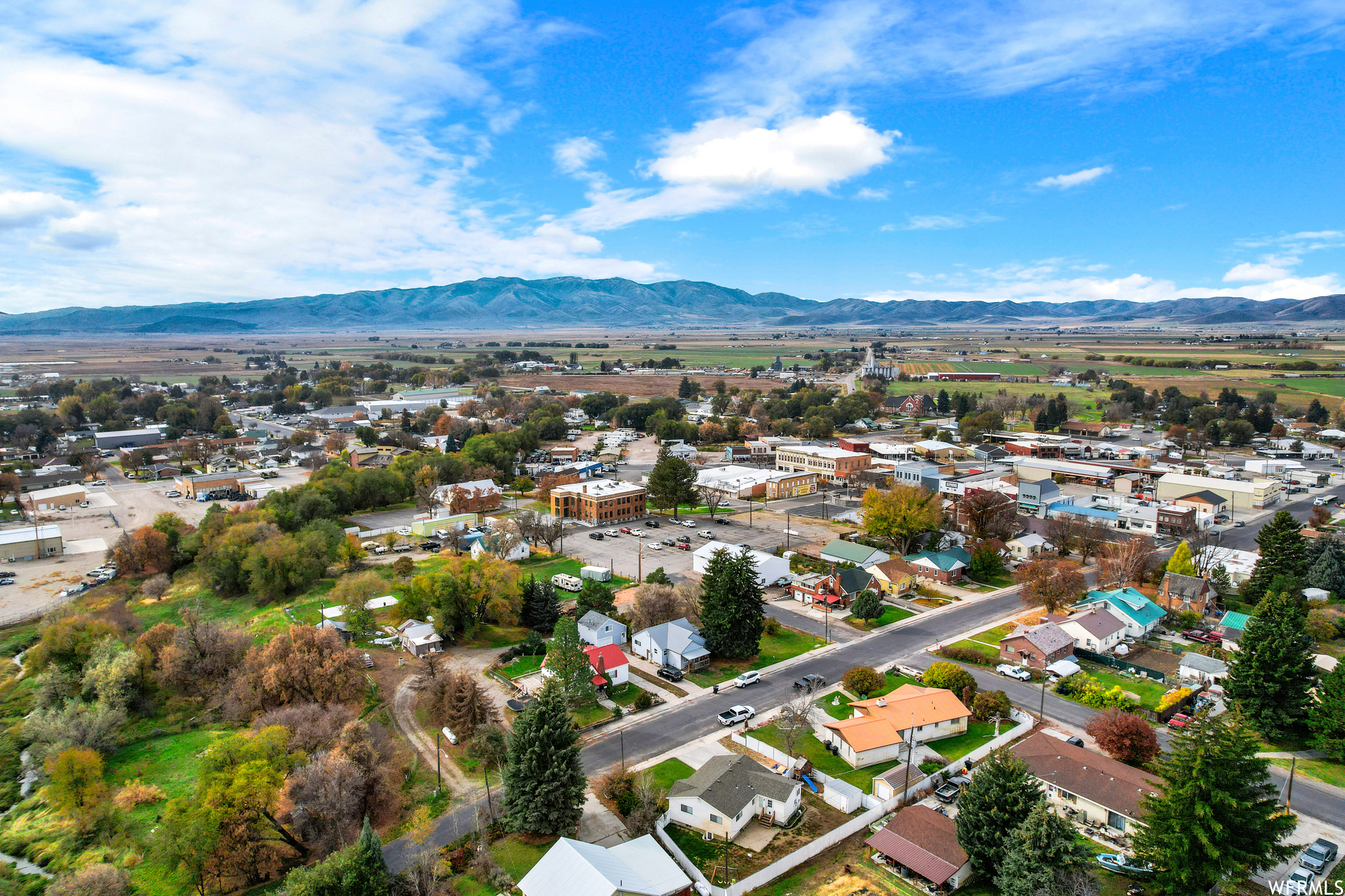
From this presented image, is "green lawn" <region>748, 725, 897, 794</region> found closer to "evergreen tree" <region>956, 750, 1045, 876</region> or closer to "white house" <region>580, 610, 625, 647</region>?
"evergreen tree" <region>956, 750, 1045, 876</region>

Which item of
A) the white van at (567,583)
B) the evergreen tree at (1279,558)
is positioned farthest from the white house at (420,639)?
the evergreen tree at (1279,558)

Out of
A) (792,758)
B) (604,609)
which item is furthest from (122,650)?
(792,758)

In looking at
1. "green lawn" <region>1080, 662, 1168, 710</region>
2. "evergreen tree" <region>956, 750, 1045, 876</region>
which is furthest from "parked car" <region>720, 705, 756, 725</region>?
"green lawn" <region>1080, 662, 1168, 710</region>

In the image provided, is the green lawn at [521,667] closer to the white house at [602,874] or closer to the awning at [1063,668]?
the white house at [602,874]

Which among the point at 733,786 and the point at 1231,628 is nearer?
the point at 733,786

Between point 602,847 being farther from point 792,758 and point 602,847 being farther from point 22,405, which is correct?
point 22,405

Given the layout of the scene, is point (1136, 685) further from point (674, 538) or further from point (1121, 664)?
point (674, 538)

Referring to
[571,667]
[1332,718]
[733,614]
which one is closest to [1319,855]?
[1332,718]

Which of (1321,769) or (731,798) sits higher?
(731,798)

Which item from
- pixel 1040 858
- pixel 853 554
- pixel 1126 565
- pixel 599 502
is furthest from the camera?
pixel 599 502
